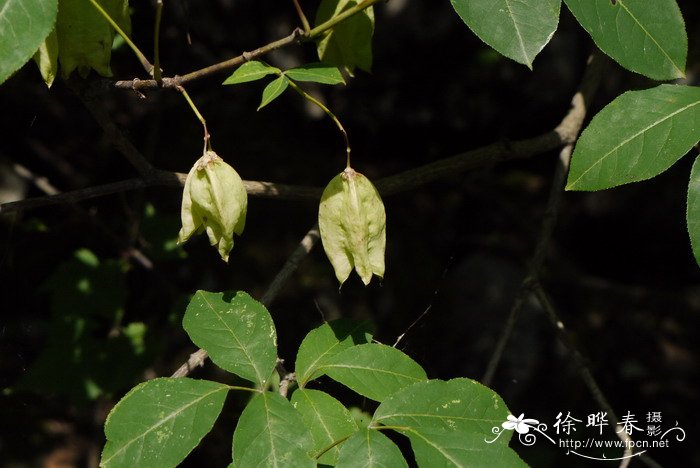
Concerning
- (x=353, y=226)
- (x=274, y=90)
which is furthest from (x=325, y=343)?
(x=274, y=90)

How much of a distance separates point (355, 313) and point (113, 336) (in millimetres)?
1128

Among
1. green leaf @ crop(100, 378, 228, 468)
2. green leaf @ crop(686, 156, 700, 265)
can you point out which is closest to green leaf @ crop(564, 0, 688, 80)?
green leaf @ crop(686, 156, 700, 265)

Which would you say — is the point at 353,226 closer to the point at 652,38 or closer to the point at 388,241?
the point at 652,38

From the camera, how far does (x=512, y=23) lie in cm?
105

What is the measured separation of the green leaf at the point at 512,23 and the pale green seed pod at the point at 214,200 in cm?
44

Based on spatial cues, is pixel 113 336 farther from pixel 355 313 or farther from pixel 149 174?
pixel 355 313

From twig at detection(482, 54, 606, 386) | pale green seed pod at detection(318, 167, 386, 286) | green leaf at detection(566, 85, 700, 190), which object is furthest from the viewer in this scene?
twig at detection(482, 54, 606, 386)

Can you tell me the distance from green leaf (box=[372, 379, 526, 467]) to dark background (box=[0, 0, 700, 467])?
22.4 inches

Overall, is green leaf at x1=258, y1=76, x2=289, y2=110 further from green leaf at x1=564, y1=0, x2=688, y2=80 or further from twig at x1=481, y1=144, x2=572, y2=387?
twig at x1=481, y1=144, x2=572, y2=387

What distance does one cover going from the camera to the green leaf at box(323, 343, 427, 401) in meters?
1.17

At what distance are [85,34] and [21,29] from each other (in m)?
0.25

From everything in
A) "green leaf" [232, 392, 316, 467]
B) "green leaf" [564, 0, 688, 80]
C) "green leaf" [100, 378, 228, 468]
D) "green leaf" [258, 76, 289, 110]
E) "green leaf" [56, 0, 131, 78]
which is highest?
"green leaf" [564, 0, 688, 80]

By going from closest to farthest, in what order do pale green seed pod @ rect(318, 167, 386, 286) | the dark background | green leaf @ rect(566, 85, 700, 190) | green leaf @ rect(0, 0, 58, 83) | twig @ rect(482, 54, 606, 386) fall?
green leaf @ rect(0, 0, 58, 83)
green leaf @ rect(566, 85, 700, 190)
pale green seed pod @ rect(318, 167, 386, 286)
twig @ rect(482, 54, 606, 386)
the dark background

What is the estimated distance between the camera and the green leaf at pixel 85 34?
1.14m
